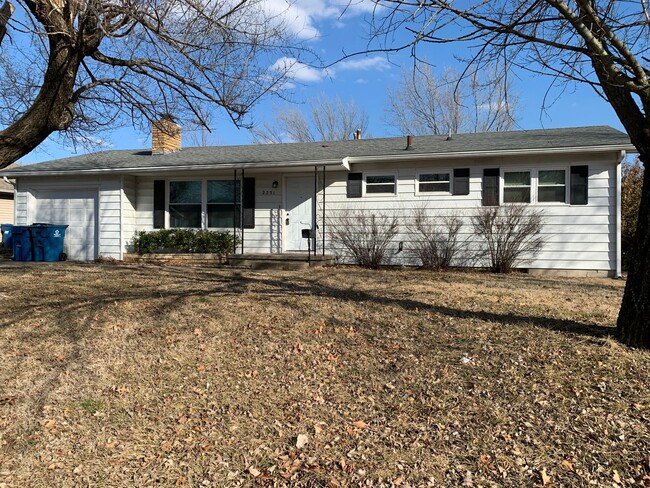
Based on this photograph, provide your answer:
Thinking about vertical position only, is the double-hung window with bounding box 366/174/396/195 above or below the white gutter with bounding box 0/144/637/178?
below

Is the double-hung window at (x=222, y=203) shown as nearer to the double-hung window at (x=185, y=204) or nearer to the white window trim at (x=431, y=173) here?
the double-hung window at (x=185, y=204)

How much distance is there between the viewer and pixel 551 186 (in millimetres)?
11055

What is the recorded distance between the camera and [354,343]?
193 inches

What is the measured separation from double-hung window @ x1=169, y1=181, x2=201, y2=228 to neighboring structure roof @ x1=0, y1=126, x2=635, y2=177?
720 mm

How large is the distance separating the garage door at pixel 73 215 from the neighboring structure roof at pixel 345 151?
790mm

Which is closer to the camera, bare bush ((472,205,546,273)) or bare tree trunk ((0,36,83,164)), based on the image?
bare tree trunk ((0,36,83,164))

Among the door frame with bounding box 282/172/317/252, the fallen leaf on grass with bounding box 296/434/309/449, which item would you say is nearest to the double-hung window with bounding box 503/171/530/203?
the door frame with bounding box 282/172/317/252

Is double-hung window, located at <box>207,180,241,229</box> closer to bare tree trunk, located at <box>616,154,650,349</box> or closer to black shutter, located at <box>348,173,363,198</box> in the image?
black shutter, located at <box>348,173,363,198</box>

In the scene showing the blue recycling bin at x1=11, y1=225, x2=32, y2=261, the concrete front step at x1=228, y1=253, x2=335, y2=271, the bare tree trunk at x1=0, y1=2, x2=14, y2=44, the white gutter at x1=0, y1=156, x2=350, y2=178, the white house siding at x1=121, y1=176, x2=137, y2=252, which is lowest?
the concrete front step at x1=228, y1=253, x2=335, y2=271

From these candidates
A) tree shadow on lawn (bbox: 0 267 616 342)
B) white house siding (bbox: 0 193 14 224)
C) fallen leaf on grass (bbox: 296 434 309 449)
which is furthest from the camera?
white house siding (bbox: 0 193 14 224)

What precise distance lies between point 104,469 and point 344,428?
1.57m

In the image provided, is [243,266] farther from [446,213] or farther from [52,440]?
[52,440]

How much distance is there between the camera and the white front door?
12609 millimetres

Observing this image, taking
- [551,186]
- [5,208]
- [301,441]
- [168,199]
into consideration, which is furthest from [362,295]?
[5,208]
